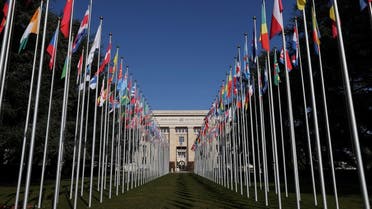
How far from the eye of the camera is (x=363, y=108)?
27.8m

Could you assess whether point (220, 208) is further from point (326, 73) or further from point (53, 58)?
point (326, 73)

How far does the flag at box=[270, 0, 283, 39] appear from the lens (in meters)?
13.5

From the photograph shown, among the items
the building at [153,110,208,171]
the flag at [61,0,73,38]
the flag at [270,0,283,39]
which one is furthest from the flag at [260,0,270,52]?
the building at [153,110,208,171]

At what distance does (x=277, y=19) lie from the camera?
44.8 feet

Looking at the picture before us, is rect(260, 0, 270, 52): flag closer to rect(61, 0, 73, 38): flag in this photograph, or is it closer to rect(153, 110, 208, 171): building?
rect(61, 0, 73, 38): flag

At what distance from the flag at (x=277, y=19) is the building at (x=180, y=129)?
98.1m

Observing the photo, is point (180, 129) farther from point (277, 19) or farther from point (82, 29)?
point (277, 19)

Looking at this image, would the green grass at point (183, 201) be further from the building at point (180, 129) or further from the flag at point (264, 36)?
the building at point (180, 129)

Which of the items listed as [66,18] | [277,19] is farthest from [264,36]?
[66,18]

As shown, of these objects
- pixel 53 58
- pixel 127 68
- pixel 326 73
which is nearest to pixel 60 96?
pixel 127 68

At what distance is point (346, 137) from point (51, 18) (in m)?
27.5

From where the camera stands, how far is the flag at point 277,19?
13547mm

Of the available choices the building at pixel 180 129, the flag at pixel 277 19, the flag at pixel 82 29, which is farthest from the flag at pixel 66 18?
the building at pixel 180 129

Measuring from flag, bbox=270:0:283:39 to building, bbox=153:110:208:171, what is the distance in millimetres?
98069
